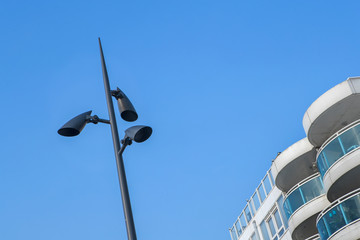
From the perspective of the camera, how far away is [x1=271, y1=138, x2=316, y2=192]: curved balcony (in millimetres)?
26531

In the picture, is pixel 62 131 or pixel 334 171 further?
pixel 334 171

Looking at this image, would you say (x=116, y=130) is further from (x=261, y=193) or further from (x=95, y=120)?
(x=261, y=193)

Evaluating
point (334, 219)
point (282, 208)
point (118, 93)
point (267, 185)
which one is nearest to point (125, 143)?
point (118, 93)

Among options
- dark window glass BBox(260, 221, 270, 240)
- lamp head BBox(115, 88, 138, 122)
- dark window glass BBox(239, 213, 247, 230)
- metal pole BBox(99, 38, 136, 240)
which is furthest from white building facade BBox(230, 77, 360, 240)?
metal pole BBox(99, 38, 136, 240)

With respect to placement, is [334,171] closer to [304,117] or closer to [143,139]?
[304,117]

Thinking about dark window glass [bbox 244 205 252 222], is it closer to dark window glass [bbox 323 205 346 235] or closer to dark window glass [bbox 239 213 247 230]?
dark window glass [bbox 239 213 247 230]

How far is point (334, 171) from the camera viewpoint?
23250 millimetres

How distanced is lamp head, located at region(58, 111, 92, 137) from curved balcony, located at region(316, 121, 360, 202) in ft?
49.6

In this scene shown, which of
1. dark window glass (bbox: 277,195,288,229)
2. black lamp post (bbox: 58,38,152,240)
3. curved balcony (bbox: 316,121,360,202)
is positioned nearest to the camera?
black lamp post (bbox: 58,38,152,240)

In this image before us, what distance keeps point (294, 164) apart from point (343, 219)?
5309mm

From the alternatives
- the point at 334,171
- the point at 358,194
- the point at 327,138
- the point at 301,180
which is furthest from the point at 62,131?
the point at 301,180

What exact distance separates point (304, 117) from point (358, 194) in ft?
15.9

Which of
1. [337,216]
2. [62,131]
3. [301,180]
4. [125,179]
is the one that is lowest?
[125,179]

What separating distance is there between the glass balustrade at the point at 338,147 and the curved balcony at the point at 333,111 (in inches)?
38.5
